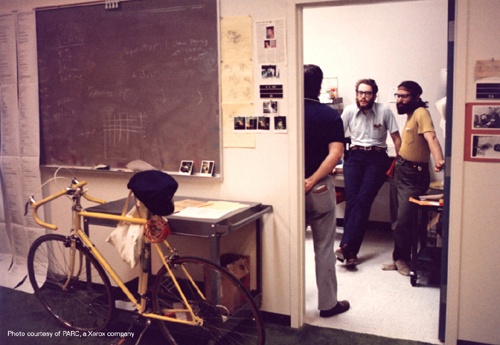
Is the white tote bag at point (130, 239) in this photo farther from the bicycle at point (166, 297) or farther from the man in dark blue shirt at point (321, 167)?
the man in dark blue shirt at point (321, 167)

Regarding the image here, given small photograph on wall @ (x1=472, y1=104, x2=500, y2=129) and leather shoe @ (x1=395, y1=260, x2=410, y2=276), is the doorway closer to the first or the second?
leather shoe @ (x1=395, y1=260, x2=410, y2=276)

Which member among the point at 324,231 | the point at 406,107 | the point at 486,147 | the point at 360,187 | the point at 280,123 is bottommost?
the point at 324,231

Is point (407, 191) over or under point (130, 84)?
under

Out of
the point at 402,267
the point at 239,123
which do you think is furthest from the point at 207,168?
the point at 402,267

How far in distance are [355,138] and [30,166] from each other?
2.68 m

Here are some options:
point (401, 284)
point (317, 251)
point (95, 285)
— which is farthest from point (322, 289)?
point (95, 285)

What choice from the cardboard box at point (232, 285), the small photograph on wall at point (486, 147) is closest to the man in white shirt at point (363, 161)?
the cardboard box at point (232, 285)

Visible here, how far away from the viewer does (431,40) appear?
18.0 ft

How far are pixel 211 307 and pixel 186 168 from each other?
3.26ft

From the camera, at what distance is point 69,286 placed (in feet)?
11.2

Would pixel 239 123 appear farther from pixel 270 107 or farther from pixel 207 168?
pixel 207 168

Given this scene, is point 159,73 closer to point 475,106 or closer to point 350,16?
point 475,106

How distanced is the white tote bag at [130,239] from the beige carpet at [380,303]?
1206mm

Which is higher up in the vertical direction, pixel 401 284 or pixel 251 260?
pixel 251 260
